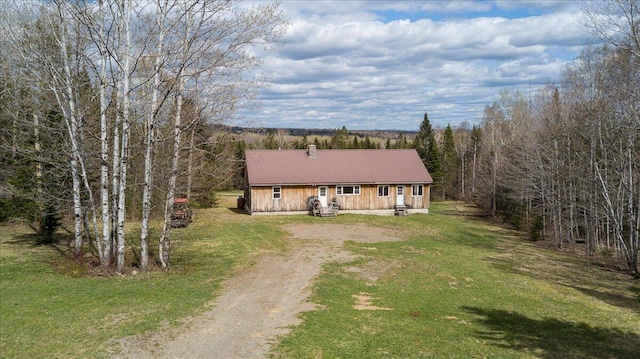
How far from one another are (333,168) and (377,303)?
22.8m

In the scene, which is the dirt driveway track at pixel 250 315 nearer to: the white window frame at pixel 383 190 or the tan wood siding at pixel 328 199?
the tan wood siding at pixel 328 199

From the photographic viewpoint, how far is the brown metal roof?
33697mm

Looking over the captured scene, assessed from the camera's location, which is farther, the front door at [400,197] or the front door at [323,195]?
the front door at [400,197]

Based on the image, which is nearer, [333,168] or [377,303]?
[377,303]

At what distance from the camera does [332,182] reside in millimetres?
33875

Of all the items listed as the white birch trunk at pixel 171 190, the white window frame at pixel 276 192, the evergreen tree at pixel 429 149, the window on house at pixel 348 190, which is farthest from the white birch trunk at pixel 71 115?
the evergreen tree at pixel 429 149

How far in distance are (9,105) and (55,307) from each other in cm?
1269

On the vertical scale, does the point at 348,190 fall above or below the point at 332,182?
below

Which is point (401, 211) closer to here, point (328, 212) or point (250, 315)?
point (328, 212)

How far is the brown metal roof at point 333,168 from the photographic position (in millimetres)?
33697

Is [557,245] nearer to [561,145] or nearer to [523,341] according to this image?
[561,145]

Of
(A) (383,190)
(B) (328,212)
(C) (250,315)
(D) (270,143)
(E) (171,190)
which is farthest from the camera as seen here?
(D) (270,143)

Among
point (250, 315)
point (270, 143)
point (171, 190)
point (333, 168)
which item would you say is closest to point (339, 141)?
point (270, 143)

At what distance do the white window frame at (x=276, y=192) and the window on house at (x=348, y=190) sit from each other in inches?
175
